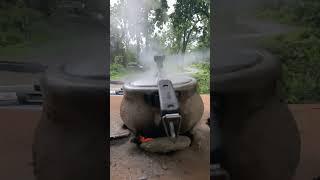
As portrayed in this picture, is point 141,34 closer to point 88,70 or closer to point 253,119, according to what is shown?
point 88,70

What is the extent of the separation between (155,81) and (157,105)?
0.31ft

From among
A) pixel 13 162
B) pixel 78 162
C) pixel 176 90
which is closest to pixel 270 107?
pixel 176 90

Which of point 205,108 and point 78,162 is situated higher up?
point 205,108

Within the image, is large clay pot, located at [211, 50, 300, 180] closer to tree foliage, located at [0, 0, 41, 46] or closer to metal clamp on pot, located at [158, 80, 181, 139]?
metal clamp on pot, located at [158, 80, 181, 139]

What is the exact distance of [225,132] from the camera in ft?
4.50

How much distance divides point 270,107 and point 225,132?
0.18m

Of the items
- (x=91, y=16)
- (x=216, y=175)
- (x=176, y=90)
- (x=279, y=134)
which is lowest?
(x=216, y=175)

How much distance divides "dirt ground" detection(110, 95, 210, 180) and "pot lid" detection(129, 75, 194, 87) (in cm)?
8

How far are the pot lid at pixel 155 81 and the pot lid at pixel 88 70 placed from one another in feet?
0.34

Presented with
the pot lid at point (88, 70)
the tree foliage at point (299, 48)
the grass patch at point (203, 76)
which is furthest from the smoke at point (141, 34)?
the tree foliage at point (299, 48)

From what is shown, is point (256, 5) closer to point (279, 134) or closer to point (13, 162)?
point (279, 134)

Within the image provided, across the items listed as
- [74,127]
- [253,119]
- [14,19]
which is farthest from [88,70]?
[253,119]

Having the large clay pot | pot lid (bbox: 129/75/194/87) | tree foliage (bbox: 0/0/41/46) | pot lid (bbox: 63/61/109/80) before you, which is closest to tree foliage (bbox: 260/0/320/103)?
the large clay pot

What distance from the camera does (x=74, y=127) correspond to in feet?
4.37
